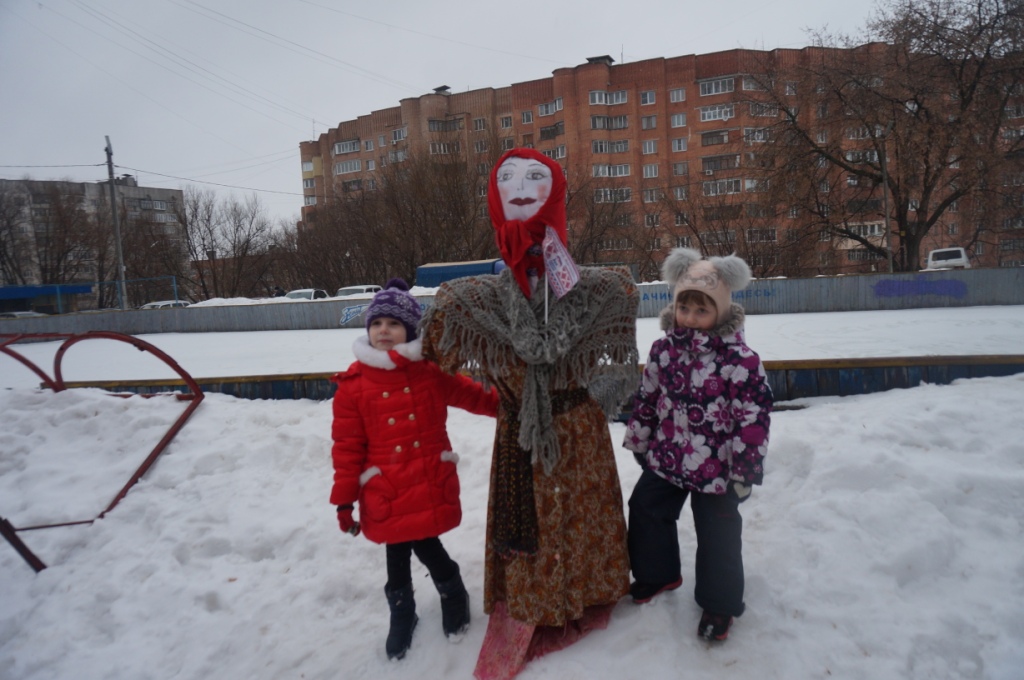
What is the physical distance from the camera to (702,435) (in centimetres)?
212

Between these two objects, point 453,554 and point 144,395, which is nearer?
point 453,554

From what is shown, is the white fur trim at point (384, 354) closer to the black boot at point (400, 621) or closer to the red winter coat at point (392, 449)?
the red winter coat at point (392, 449)

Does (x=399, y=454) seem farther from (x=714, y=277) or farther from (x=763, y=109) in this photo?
(x=763, y=109)

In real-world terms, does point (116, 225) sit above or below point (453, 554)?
above

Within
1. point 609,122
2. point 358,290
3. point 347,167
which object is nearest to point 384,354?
point 358,290

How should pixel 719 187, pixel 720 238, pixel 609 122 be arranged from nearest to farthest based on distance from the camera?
pixel 720 238
pixel 719 187
pixel 609 122

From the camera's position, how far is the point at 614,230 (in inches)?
1035

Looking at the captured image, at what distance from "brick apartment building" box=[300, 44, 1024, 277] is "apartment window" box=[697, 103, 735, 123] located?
0.10m

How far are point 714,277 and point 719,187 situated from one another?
30.0m

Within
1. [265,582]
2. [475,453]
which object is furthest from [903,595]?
[265,582]

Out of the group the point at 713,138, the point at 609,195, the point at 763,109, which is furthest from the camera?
the point at 713,138

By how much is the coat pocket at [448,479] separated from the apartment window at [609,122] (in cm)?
3855

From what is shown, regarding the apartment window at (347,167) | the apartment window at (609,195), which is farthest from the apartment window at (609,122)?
the apartment window at (347,167)

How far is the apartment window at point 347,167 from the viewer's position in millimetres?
47497
